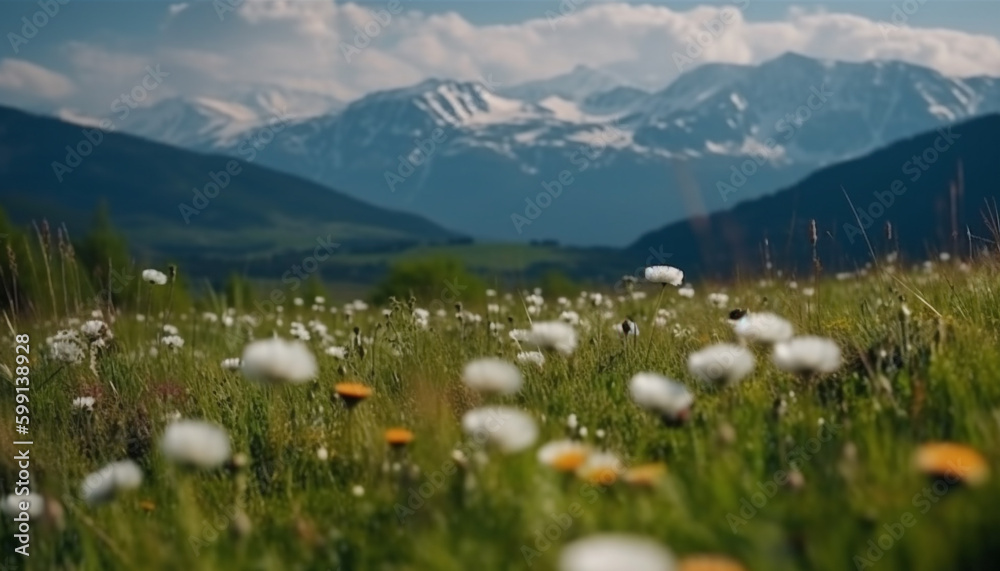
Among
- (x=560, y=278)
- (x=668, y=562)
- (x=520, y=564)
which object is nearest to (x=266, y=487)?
(x=520, y=564)

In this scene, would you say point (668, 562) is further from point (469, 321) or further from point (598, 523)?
point (469, 321)

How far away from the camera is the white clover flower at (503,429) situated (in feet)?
10.1

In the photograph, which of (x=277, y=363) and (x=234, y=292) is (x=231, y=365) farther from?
(x=234, y=292)

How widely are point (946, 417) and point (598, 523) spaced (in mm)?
1733

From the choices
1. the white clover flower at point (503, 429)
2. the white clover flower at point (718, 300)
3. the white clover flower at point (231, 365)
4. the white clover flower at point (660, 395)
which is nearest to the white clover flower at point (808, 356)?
the white clover flower at point (660, 395)

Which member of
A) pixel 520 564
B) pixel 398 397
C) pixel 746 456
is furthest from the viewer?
pixel 398 397

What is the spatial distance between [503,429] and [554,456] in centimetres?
20

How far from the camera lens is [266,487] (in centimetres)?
421

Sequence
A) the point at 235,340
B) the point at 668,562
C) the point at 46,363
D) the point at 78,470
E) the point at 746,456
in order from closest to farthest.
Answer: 1. the point at 668,562
2. the point at 746,456
3. the point at 78,470
4. the point at 46,363
5. the point at 235,340

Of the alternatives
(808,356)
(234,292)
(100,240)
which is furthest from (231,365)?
(100,240)

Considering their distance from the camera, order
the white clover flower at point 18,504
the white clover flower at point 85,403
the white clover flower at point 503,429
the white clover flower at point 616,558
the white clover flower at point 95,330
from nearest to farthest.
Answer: the white clover flower at point 616,558
the white clover flower at point 503,429
the white clover flower at point 18,504
the white clover flower at point 85,403
the white clover flower at point 95,330

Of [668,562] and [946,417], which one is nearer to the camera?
[668,562]

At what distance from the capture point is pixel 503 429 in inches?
123

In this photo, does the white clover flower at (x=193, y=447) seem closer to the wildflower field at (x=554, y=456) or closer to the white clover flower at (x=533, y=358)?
the wildflower field at (x=554, y=456)
